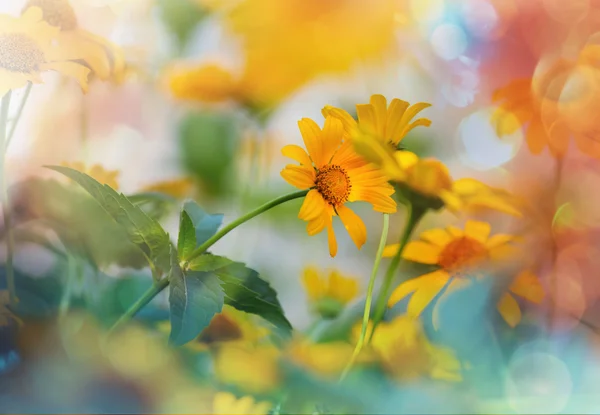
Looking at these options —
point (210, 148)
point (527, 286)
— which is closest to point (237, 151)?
point (210, 148)

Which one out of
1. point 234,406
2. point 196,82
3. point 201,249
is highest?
point 196,82

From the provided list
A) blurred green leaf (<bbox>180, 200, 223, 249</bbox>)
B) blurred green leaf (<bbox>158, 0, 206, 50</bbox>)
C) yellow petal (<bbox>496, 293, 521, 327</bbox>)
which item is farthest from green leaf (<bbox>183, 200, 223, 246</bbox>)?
yellow petal (<bbox>496, 293, 521, 327</bbox>)

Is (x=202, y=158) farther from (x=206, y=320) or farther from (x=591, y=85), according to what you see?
(x=591, y=85)

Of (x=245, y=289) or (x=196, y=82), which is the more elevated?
(x=196, y=82)

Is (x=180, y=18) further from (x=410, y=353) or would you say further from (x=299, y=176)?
(x=410, y=353)

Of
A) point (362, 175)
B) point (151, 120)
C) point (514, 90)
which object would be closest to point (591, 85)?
point (514, 90)

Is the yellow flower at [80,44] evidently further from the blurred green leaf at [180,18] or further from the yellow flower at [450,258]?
the yellow flower at [450,258]

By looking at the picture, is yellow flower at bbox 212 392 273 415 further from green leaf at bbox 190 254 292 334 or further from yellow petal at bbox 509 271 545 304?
yellow petal at bbox 509 271 545 304
